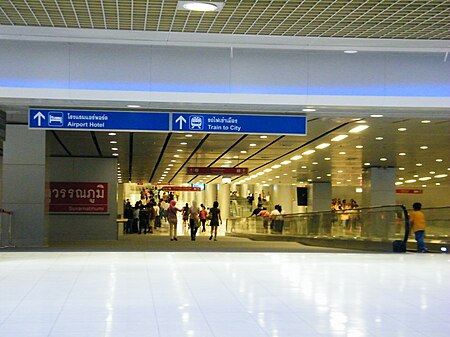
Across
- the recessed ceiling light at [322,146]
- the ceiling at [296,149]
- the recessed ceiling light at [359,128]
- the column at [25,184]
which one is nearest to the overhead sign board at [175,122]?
the ceiling at [296,149]

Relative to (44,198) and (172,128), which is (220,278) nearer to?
(172,128)

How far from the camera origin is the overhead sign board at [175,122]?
579 inches

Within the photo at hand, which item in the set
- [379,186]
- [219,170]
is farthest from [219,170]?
[379,186]

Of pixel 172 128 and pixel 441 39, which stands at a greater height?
pixel 441 39

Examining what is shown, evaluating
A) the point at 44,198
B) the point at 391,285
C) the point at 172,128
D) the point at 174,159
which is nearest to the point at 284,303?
the point at 391,285

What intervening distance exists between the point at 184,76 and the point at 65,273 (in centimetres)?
490

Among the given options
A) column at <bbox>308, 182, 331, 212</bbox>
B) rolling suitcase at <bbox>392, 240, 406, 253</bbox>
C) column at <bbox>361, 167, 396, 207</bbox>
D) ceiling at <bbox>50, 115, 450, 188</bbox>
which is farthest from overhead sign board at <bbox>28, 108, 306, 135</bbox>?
column at <bbox>308, 182, 331, 212</bbox>

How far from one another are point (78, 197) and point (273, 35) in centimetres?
1597

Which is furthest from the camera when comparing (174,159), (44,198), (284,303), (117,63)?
(174,159)

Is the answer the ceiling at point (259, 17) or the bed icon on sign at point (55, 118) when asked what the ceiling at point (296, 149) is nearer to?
the ceiling at point (259, 17)

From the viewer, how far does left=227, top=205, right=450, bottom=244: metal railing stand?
2056 centimetres

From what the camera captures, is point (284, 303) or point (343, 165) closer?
point (284, 303)

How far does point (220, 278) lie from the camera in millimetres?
9977

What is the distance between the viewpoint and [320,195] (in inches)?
1668
